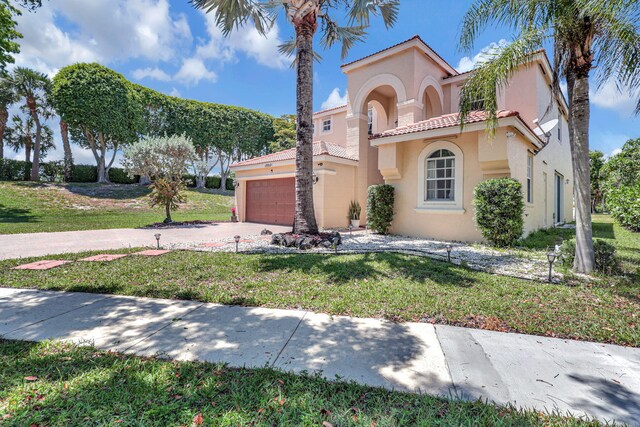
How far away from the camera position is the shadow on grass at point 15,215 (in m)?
14.9

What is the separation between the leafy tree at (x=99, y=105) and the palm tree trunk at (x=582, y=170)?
3266 cm

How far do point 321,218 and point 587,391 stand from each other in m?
11.9

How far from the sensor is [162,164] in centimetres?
1627

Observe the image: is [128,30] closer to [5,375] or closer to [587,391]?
[5,375]

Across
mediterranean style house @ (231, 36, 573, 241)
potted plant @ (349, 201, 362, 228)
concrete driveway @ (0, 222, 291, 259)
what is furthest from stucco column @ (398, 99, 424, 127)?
concrete driveway @ (0, 222, 291, 259)

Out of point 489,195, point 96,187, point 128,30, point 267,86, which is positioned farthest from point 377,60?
point 96,187

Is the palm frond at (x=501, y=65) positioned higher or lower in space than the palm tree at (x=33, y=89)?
lower

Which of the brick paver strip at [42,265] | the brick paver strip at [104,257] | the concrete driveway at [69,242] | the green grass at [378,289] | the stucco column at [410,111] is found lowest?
the green grass at [378,289]

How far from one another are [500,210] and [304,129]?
22.7ft

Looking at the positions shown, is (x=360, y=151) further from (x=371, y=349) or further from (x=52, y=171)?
(x=52, y=171)

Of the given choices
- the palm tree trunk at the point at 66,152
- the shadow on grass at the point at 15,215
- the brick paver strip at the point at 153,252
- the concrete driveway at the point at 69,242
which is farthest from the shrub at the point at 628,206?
the palm tree trunk at the point at 66,152

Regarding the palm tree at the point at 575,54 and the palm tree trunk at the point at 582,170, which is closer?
the palm tree at the point at 575,54

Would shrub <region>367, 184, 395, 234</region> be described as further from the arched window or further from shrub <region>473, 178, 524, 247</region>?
shrub <region>473, 178, 524, 247</region>

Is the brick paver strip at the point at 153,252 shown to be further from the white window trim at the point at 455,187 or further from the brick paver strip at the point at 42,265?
the white window trim at the point at 455,187
